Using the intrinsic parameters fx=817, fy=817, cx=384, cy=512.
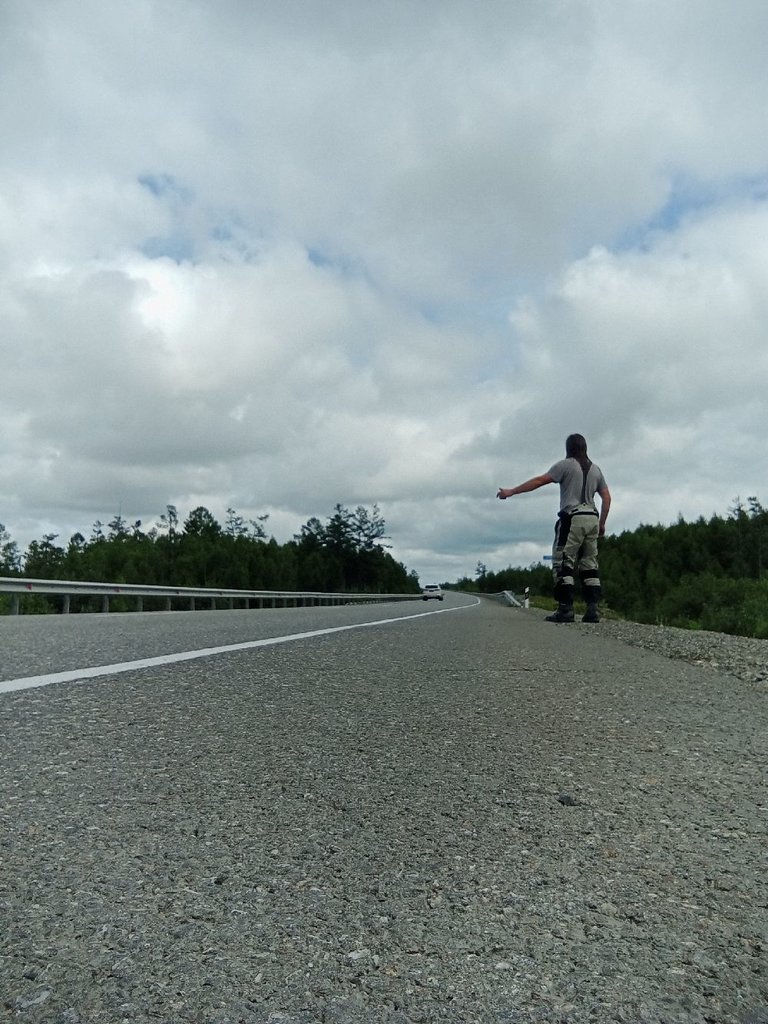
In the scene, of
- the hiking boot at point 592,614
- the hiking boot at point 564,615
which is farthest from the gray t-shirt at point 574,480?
the hiking boot at point 564,615

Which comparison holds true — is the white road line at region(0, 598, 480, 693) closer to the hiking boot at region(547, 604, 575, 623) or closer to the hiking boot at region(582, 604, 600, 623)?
the hiking boot at region(582, 604, 600, 623)

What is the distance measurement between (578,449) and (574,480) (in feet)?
1.25

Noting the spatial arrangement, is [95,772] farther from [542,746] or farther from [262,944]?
[542,746]

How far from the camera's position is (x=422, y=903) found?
1.48m

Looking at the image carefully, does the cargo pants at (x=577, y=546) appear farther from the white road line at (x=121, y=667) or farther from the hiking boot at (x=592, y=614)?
the white road line at (x=121, y=667)

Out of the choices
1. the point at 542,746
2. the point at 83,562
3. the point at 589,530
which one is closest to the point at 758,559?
the point at 83,562

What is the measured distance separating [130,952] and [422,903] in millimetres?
513

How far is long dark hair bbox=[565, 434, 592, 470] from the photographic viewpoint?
9.69 metres

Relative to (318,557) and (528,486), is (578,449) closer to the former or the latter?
(528,486)

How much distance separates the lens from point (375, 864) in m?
1.68

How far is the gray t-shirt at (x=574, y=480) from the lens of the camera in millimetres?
9633

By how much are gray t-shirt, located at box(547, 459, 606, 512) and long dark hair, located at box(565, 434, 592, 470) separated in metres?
0.06

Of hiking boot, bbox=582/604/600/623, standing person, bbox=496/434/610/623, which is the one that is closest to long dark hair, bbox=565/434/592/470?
standing person, bbox=496/434/610/623

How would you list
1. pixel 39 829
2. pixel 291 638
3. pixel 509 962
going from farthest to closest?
pixel 291 638 < pixel 39 829 < pixel 509 962
